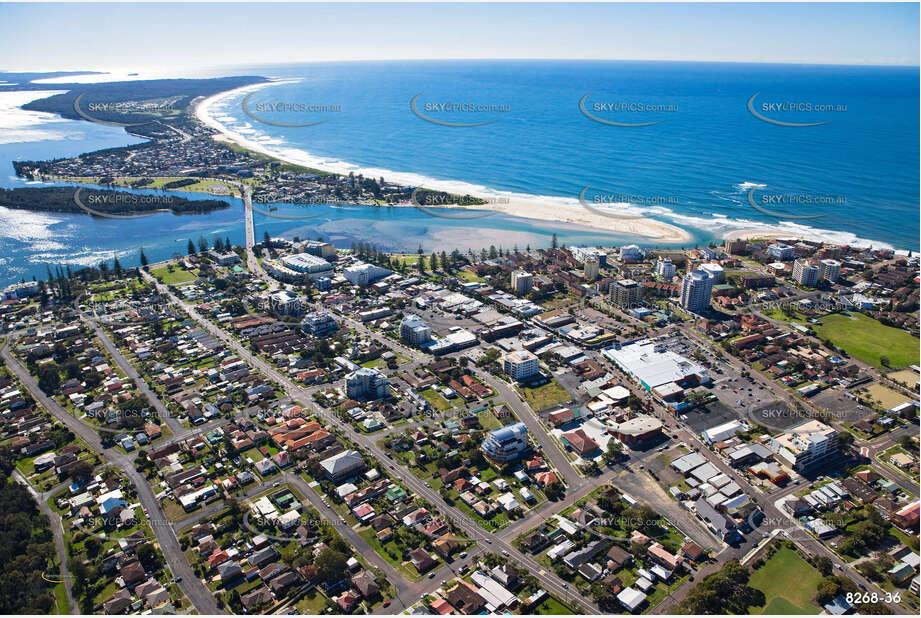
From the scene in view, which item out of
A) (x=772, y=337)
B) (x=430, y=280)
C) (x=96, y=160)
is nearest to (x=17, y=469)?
(x=430, y=280)

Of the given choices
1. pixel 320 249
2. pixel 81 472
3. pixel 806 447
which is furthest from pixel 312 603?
pixel 320 249

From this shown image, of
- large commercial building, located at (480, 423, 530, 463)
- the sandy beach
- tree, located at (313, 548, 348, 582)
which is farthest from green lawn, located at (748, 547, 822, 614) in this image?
the sandy beach

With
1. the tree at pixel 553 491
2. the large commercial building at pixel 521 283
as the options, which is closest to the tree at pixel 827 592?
the tree at pixel 553 491

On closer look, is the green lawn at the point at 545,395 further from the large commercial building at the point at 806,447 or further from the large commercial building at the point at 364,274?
the large commercial building at the point at 364,274

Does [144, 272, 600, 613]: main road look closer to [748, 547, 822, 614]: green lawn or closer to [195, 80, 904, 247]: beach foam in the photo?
[748, 547, 822, 614]: green lawn

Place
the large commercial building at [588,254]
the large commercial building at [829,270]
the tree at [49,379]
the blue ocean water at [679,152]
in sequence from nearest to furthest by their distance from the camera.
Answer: the tree at [49,379], the large commercial building at [829,270], the large commercial building at [588,254], the blue ocean water at [679,152]

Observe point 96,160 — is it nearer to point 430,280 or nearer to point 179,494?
point 430,280
